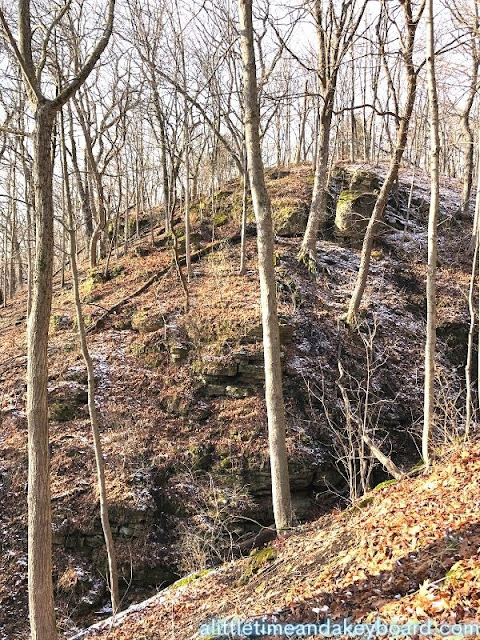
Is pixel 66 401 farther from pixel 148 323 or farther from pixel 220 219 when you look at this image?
pixel 220 219

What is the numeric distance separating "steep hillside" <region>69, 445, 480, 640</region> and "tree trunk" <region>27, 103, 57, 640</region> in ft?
4.78

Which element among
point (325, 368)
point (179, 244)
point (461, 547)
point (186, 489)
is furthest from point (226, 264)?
point (461, 547)

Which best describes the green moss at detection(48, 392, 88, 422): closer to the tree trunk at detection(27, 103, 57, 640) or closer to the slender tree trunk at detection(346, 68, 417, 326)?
the tree trunk at detection(27, 103, 57, 640)

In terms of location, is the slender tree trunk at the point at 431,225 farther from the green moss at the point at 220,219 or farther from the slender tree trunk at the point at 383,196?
the green moss at the point at 220,219

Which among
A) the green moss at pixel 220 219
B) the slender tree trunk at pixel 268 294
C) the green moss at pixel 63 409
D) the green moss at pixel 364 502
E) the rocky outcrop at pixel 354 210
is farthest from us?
the green moss at pixel 220 219

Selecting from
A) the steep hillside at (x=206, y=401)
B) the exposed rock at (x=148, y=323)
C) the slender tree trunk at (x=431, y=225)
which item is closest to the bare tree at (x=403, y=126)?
the steep hillside at (x=206, y=401)

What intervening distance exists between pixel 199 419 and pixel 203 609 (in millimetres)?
5367

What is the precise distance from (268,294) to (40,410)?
3.47 m

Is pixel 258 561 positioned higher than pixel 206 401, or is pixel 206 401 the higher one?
pixel 206 401

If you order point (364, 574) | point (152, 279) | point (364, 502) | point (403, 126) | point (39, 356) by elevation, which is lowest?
point (364, 502)

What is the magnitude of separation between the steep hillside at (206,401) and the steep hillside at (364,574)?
47.4 inches

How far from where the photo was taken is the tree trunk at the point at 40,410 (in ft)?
17.8

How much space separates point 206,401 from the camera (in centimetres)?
1123

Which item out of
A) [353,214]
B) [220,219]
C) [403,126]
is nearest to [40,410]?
[403,126]
